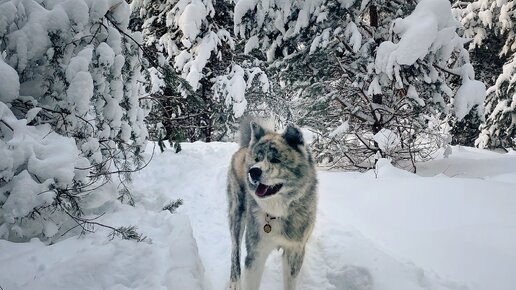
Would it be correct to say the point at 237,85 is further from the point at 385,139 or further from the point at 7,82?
the point at 7,82

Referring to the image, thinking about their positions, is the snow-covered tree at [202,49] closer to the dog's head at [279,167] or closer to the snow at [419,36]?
the snow at [419,36]

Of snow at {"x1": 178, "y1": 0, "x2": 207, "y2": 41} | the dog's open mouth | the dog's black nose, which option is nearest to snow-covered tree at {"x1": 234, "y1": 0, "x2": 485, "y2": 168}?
snow at {"x1": 178, "y1": 0, "x2": 207, "y2": 41}

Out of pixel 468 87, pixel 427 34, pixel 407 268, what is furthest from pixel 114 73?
pixel 468 87

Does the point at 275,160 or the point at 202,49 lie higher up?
the point at 202,49

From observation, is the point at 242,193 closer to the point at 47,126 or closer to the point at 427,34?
the point at 47,126

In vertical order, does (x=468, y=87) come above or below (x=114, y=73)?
below

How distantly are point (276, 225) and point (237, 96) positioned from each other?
9.22m

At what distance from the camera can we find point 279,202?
3.75 metres

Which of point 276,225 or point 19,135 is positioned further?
point 276,225

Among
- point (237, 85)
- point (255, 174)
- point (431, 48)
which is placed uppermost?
point (431, 48)

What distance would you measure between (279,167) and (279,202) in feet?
1.19

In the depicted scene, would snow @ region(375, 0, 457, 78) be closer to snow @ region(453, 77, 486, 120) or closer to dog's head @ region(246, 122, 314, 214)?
snow @ region(453, 77, 486, 120)

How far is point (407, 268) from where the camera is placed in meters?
→ 3.91

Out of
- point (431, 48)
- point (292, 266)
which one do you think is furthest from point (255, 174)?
point (431, 48)
